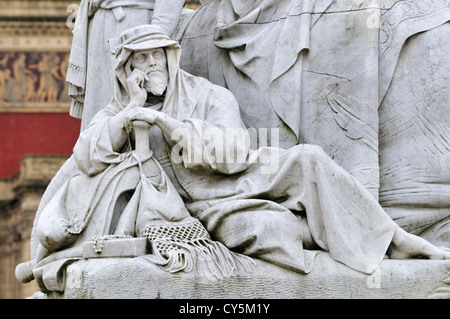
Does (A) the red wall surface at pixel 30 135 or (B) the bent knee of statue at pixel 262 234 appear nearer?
(B) the bent knee of statue at pixel 262 234

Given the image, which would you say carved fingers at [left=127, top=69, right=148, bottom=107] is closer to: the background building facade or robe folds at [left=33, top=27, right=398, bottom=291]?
robe folds at [left=33, top=27, right=398, bottom=291]

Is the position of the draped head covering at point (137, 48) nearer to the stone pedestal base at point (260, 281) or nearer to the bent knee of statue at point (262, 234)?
the bent knee of statue at point (262, 234)

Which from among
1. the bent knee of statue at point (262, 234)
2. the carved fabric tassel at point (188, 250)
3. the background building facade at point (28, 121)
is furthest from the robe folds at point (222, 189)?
the background building facade at point (28, 121)

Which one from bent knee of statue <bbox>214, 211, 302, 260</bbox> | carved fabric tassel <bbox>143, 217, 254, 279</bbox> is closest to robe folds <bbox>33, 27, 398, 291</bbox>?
bent knee of statue <bbox>214, 211, 302, 260</bbox>

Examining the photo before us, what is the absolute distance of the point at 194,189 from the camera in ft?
39.9

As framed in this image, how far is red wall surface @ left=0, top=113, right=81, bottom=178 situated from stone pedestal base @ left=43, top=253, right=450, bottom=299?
17.1 metres

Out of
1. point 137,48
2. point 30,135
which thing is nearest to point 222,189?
point 137,48

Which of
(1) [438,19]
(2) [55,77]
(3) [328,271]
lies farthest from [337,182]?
(2) [55,77]

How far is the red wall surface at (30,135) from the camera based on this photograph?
28.8 metres

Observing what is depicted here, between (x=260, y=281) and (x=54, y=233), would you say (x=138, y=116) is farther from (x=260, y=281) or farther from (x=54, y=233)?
(x=260, y=281)

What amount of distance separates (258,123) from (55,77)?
16816mm

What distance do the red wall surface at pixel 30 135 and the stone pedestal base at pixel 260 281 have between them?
675 inches

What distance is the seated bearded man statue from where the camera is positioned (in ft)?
38.3
